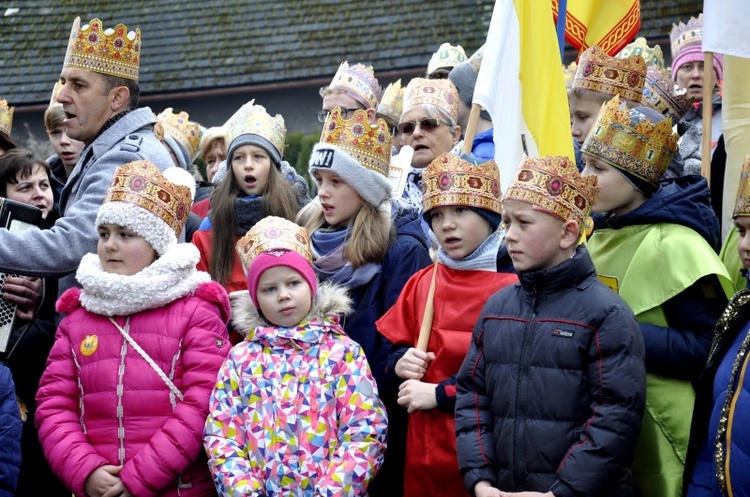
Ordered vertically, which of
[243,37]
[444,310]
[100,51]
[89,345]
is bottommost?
[89,345]

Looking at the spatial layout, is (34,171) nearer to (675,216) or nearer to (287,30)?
(675,216)

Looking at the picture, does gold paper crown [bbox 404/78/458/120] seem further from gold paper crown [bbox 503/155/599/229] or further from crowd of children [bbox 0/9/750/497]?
→ gold paper crown [bbox 503/155/599/229]

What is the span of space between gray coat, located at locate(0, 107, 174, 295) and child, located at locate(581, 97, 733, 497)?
2.49m

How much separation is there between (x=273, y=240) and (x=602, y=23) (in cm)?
297

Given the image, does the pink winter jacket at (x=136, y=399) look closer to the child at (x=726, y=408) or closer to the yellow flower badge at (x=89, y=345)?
the yellow flower badge at (x=89, y=345)

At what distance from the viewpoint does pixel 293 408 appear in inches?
210

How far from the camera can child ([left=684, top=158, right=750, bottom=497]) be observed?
14.6 feet

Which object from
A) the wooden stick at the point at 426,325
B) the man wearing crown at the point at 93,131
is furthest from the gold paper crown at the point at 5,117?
the wooden stick at the point at 426,325

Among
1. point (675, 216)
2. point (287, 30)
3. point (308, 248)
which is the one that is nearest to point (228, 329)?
point (308, 248)

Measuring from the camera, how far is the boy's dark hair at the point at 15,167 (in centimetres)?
729

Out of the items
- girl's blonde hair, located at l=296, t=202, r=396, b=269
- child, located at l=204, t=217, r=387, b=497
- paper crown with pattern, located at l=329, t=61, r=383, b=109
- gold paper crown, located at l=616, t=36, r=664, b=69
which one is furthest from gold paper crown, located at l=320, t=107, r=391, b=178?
gold paper crown, located at l=616, t=36, r=664, b=69

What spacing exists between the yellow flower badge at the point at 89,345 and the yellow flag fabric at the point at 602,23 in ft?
11.7

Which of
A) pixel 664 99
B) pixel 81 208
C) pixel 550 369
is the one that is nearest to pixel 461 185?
pixel 550 369

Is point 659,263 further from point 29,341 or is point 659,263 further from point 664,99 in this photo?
point 29,341
